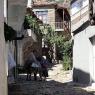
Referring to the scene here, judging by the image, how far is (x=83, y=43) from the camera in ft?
78.1

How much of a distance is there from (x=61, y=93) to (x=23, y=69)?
30.9 ft

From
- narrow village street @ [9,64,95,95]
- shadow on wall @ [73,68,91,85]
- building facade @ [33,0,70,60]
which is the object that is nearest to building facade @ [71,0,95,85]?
shadow on wall @ [73,68,91,85]

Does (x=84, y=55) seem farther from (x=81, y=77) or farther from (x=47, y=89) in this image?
(x=47, y=89)

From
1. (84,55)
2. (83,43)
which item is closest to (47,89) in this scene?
(84,55)

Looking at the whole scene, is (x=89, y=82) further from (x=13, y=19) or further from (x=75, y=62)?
(x=13, y=19)

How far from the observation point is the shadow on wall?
23.1 meters

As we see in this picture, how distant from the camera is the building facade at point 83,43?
2281 cm

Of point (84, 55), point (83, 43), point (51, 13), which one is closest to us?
point (84, 55)

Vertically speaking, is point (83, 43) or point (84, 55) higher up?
point (83, 43)

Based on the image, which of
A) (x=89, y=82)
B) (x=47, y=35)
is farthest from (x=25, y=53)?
(x=89, y=82)

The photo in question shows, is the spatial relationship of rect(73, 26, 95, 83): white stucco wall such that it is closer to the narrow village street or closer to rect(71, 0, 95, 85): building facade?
rect(71, 0, 95, 85): building facade

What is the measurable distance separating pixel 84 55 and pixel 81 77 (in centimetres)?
131

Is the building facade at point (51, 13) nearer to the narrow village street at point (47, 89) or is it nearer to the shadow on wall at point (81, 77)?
the narrow village street at point (47, 89)

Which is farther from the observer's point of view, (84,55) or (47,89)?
(84,55)
